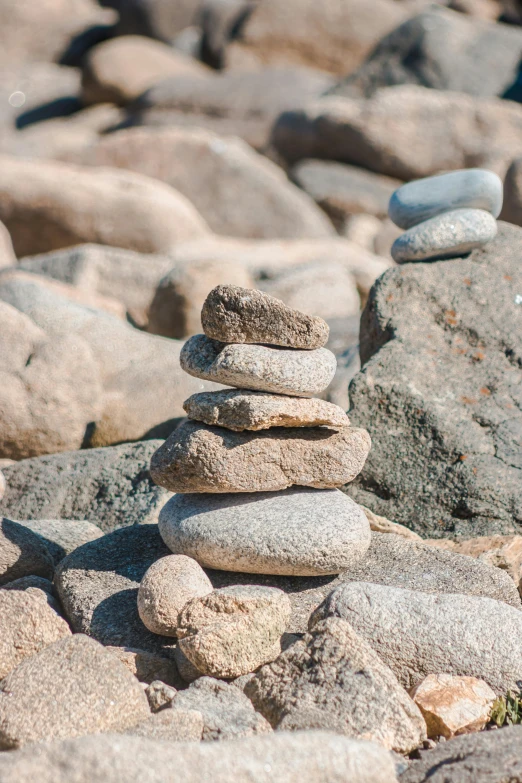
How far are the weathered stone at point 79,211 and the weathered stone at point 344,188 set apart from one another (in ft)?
14.7

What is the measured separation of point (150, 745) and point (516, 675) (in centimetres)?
156

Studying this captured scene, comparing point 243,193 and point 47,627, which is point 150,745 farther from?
point 243,193

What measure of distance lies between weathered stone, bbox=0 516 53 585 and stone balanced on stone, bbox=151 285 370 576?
0.64 m

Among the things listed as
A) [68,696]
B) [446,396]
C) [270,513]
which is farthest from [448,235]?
[68,696]

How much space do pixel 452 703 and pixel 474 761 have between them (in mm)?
525

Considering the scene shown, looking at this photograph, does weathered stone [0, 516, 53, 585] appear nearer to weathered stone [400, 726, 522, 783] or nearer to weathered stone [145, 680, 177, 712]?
weathered stone [145, 680, 177, 712]

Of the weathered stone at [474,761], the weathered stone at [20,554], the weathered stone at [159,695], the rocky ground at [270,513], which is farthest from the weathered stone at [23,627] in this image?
the weathered stone at [474,761]

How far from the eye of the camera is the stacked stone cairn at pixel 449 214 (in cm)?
509

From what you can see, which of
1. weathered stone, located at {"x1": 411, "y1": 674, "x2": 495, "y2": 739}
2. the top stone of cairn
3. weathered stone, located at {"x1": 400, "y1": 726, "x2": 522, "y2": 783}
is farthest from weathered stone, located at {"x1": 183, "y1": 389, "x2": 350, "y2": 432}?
weathered stone, located at {"x1": 400, "y1": 726, "x2": 522, "y2": 783}

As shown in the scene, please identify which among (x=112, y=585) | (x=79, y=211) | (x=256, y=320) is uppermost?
(x=256, y=320)

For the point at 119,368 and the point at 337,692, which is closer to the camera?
the point at 337,692

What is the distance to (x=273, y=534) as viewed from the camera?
3.56 m

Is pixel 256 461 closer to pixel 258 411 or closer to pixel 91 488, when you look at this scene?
pixel 258 411

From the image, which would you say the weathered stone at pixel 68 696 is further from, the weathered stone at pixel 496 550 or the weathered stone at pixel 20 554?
the weathered stone at pixel 496 550
